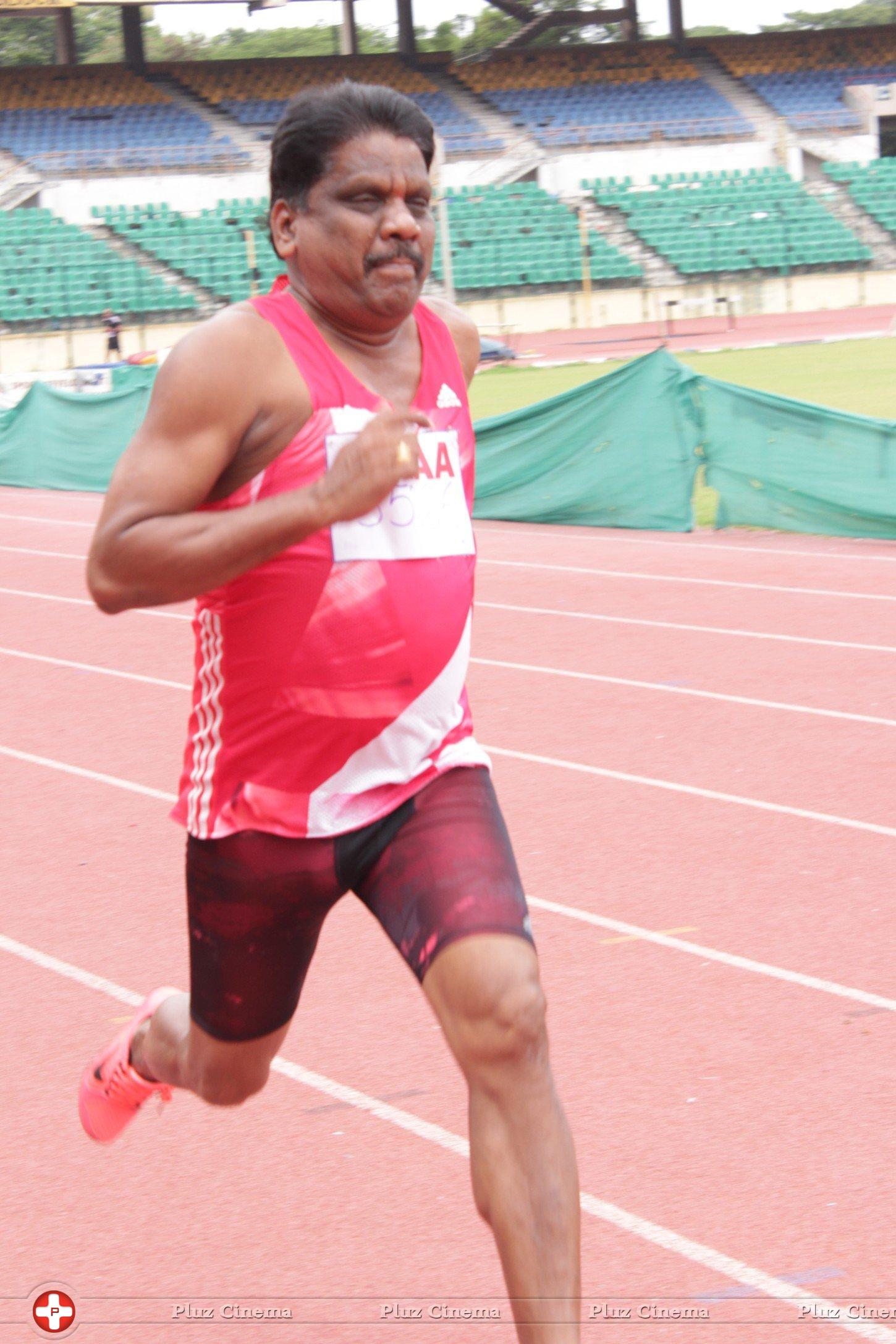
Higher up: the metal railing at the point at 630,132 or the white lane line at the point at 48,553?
the metal railing at the point at 630,132

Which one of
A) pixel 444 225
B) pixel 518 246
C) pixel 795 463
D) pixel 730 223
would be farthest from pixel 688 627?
pixel 730 223

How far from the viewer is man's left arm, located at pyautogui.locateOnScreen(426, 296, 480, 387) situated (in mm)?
3133

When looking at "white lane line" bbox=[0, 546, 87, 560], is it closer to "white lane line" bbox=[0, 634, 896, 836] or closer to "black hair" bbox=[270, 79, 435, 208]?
"white lane line" bbox=[0, 634, 896, 836]

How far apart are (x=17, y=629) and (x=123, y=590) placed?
30.6ft

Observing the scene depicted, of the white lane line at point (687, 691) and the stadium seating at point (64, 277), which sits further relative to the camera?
the stadium seating at point (64, 277)

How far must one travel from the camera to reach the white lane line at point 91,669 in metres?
9.33

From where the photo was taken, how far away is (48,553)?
15.5 metres

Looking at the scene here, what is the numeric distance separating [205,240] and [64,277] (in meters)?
4.67

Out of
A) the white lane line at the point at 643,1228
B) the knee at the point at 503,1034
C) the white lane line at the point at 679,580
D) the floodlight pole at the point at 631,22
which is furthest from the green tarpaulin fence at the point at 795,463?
the floodlight pole at the point at 631,22

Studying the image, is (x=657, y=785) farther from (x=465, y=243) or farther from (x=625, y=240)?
(x=625, y=240)

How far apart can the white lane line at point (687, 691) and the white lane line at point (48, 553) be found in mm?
6553

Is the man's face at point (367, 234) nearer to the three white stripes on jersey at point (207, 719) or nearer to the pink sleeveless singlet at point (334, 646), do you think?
the pink sleeveless singlet at point (334, 646)

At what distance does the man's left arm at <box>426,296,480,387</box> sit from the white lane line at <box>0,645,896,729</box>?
15.6 ft

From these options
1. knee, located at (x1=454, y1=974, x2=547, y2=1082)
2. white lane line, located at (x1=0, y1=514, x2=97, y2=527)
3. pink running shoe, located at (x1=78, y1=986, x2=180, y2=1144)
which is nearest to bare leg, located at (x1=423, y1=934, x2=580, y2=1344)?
knee, located at (x1=454, y1=974, x2=547, y2=1082)
